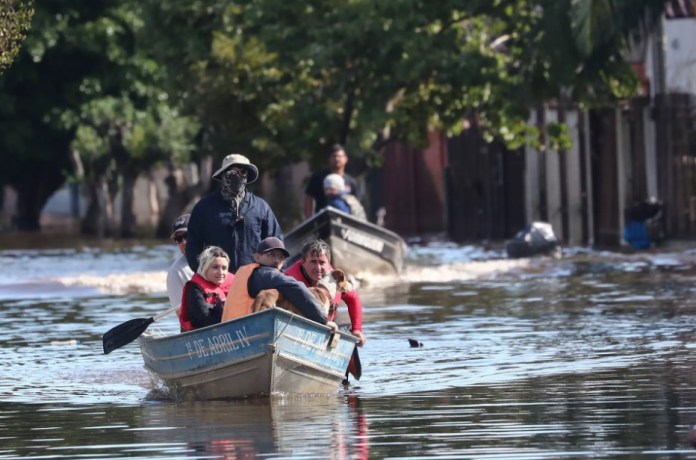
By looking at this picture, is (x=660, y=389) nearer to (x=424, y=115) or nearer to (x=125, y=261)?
(x=424, y=115)

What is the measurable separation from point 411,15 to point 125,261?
8.31 metres

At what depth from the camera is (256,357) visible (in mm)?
13867

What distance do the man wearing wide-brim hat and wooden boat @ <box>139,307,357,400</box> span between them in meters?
0.96

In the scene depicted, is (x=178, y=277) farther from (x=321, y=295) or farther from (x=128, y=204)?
(x=128, y=204)

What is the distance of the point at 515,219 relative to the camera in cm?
4031

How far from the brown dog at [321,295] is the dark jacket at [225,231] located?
2.04 ft

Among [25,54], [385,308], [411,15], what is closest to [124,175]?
[25,54]

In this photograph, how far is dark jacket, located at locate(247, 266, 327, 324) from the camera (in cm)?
1377

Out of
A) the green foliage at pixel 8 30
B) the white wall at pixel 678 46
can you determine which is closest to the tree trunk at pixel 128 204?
the white wall at pixel 678 46

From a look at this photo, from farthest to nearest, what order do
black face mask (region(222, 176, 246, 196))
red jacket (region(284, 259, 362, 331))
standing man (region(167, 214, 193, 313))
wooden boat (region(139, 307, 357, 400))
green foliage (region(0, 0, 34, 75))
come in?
green foliage (region(0, 0, 34, 75)), standing man (region(167, 214, 193, 313)), black face mask (region(222, 176, 246, 196)), red jacket (region(284, 259, 362, 331)), wooden boat (region(139, 307, 357, 400))

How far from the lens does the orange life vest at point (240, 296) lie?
13.8m

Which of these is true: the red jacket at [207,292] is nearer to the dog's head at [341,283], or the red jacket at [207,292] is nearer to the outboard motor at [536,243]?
the dog's head at [341,283]

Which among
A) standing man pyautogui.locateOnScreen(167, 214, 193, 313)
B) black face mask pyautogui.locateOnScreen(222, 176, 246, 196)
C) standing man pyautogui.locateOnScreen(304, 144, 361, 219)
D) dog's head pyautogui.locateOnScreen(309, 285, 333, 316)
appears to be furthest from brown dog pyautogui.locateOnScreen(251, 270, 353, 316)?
standing man pyautogui.locateOnScreen(304, 144, 361, 219)

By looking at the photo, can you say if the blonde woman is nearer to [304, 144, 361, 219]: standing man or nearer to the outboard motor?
[304, 144, 361, 219]: standing man
